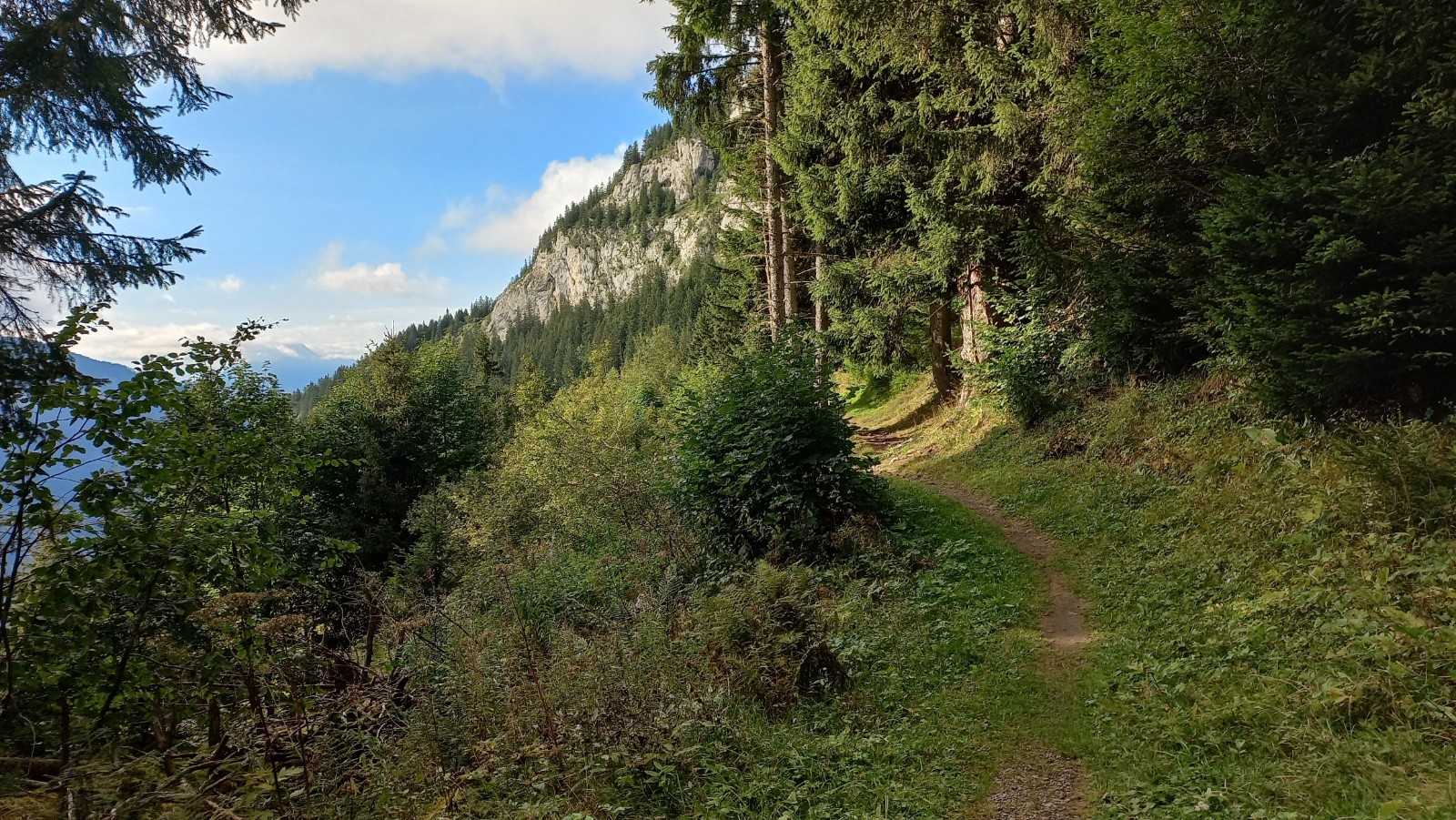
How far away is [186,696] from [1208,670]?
23.1 ft

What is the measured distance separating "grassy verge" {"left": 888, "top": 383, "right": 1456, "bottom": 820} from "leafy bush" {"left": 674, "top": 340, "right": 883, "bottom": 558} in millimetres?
3123

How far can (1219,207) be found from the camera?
Answer: 7.39 m

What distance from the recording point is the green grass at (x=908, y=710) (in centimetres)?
449

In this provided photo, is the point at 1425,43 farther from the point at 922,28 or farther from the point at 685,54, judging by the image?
the point at 685,54

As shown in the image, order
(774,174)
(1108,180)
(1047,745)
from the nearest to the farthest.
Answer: (1047,745) → (1108,180) → (774,174)

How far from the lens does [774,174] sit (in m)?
20.4

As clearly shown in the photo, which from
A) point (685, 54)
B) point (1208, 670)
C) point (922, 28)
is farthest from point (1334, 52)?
point (685, 54)

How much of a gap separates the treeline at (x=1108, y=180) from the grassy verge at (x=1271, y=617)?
0.95 m

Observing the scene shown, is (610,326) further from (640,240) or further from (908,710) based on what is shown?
(908,710)

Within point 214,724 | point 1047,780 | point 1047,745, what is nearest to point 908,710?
point 1047,745

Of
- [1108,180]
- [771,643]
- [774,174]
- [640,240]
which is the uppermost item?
[640,240]

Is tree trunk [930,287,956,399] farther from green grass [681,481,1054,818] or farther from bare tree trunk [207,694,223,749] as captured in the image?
bare tree trunk [207,694,223,749]

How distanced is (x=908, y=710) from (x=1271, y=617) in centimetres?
295

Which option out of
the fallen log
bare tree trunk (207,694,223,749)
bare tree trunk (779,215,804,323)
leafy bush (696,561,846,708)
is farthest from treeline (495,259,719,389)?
the fallen log
